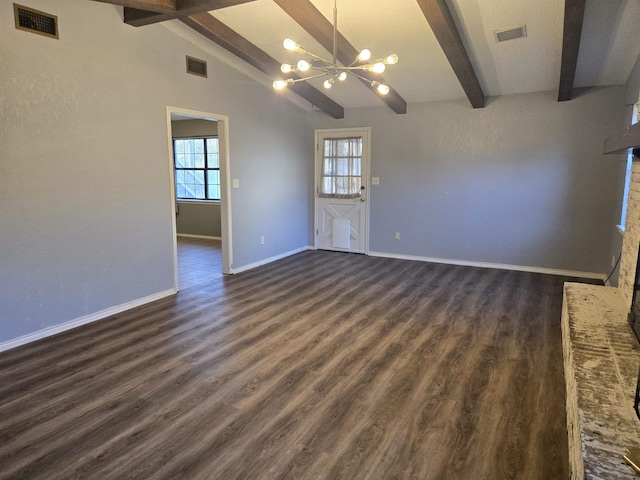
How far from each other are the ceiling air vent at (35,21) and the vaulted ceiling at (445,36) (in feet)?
1.85

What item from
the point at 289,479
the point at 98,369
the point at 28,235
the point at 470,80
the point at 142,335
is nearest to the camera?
the point at 289,479

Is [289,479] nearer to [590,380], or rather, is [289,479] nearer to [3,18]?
[590,380]

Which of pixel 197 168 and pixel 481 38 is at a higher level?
pixel 481 38

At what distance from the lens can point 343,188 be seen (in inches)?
272

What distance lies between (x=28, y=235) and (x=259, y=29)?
10.1 feet

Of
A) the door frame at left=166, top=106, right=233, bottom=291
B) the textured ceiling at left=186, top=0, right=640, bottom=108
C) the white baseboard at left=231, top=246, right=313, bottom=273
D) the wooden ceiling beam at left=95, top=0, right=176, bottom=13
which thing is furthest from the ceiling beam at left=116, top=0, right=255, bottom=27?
the white baseboard at left=231, top=246, right=313, bottom=273

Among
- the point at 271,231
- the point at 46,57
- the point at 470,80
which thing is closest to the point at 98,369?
the point at 46,57

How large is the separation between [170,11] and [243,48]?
125cm

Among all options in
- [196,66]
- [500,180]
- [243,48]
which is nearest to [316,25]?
[243,48]

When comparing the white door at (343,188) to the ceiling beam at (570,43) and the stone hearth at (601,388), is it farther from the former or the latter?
the stone hearth at (601,388)

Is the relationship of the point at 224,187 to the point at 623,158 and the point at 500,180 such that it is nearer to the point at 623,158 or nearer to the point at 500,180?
the point at 500,180

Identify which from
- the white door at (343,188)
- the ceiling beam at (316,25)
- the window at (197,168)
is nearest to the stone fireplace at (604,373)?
the ceiling beam at (316,25)

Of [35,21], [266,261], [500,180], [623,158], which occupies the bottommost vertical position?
[266,261]

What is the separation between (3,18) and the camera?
3.02 m
